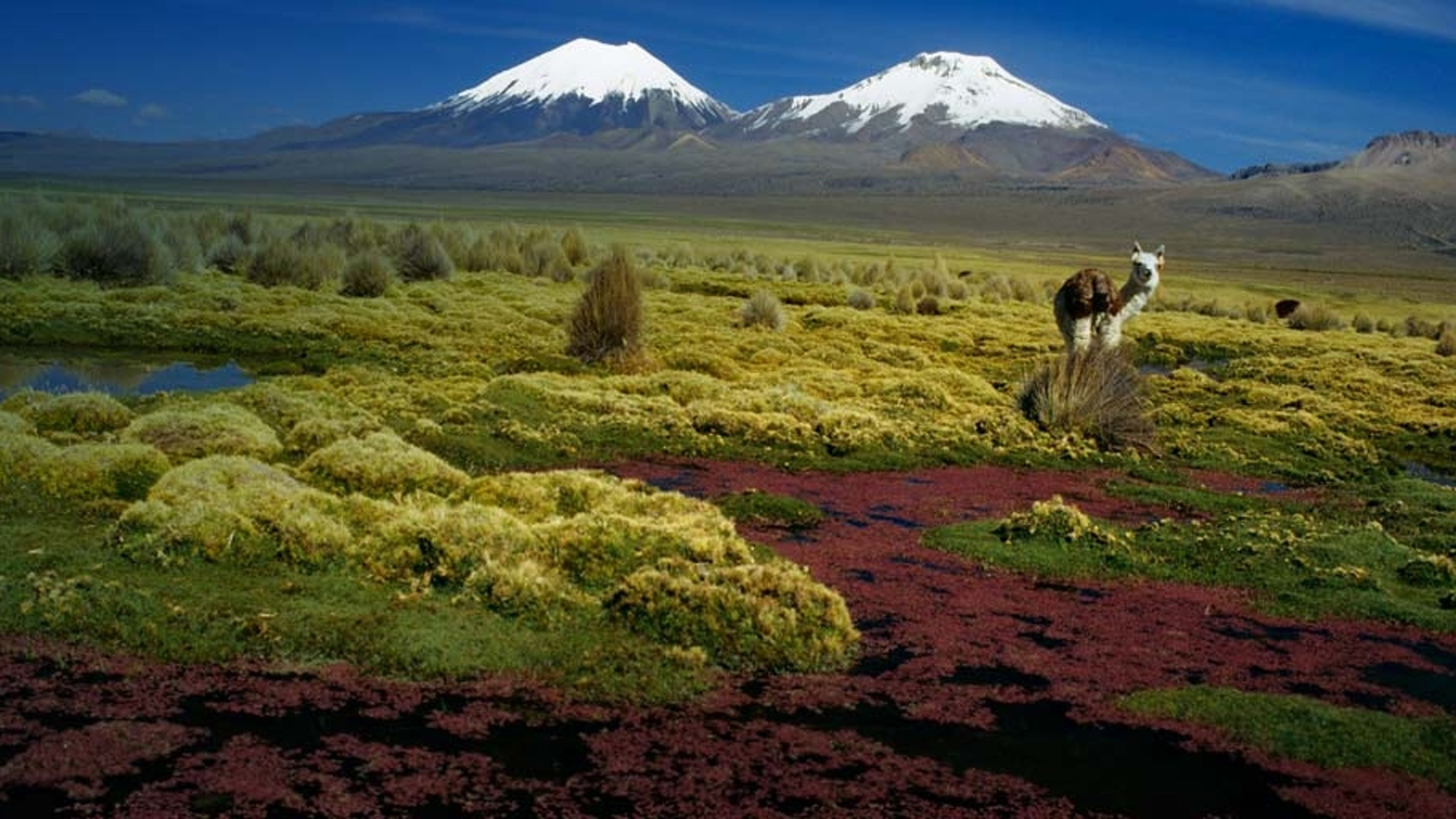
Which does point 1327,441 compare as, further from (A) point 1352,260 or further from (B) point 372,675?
(A) point 1352,260

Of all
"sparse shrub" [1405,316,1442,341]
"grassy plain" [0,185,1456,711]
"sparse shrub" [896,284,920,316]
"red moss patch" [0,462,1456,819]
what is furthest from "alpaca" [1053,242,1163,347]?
"sparse shrub" [1405,316,1442,341]

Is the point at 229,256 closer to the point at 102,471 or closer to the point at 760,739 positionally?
the point at 102,471

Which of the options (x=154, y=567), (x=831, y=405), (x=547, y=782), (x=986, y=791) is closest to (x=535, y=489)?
(x=154, y=567)

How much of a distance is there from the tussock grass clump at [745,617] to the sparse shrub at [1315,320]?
1621 inches

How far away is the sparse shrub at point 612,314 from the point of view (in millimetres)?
24141

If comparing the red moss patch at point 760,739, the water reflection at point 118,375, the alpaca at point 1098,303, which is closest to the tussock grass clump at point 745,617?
the red moss patch at point 760,739

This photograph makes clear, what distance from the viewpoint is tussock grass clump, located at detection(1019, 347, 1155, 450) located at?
1994 centimetres

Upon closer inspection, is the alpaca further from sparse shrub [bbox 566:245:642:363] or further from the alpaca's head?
sparse shrub [bbox 566:245:642:363]

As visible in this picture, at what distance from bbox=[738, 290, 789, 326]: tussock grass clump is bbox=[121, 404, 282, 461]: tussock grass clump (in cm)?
1881

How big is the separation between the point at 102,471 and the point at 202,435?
6.15 ft

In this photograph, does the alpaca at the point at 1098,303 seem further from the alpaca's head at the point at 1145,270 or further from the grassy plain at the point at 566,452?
→ the grassy plain at the point at 566,452

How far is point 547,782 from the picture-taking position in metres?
7.05

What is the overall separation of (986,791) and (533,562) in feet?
14.6

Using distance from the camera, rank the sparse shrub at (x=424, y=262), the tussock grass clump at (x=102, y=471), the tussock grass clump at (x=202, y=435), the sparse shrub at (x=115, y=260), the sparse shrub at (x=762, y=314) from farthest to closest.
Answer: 1. the sparse shrub at (x=424, y=262)
2. the sparse shrub at (x=762, y=314)
3. the sparse shrub at (x=115, y=260)
4. the tussock grass clump at (x=202, y=435)
5. the tussock grass clump at (x=102, y=471)
